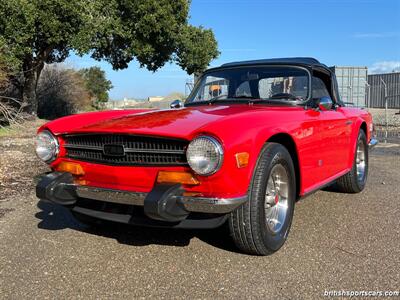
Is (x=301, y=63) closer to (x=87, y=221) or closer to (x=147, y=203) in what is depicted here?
(x=147, y=203)

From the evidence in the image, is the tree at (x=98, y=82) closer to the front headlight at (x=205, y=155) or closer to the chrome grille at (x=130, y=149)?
the chrome grille at (x=130, y=149)

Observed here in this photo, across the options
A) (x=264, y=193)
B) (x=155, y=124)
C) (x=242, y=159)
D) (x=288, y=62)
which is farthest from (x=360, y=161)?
(x=155, y=124)

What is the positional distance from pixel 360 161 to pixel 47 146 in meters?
4.04

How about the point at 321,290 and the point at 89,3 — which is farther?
the point at 89,3

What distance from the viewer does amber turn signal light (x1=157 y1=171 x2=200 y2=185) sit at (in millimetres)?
2949

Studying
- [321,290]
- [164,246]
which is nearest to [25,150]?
[164,246]

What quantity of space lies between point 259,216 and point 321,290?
0.65m

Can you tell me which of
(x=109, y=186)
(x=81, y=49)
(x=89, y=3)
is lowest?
(x=109, y=186)

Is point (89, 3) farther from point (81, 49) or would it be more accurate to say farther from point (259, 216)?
point (259, 216)

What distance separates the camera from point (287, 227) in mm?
3568

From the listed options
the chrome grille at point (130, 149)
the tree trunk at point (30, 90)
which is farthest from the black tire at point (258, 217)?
the tree trunk at point (30, 90)

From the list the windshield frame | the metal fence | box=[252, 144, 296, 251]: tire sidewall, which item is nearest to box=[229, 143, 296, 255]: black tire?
box=[252, 144, 296, 251]: tire sidewall

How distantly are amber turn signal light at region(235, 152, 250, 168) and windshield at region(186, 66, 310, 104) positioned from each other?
1.42m

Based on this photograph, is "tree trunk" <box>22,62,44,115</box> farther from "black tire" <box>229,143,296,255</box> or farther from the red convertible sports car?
"black tire" <box>229,143,296,255</box>
